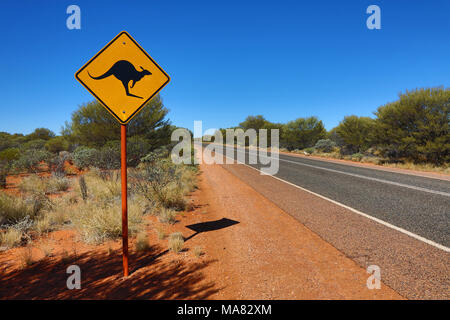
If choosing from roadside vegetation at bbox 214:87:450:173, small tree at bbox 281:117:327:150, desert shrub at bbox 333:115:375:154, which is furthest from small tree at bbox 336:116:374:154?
small tree at bbox 281:117:327:150

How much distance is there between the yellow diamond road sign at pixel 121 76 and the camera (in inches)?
100

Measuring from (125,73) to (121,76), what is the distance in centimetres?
6

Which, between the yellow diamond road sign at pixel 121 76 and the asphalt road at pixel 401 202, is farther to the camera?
the asphalt road at pixel 401 202

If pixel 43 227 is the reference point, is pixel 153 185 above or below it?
above

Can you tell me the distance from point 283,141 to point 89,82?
37.4m

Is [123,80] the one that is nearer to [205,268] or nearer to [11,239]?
[205,268]

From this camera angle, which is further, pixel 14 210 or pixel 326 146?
pixel 326 146

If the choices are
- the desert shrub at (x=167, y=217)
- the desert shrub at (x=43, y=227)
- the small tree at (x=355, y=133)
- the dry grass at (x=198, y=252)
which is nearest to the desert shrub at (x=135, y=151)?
the desert shrub at (x=43, y=227)

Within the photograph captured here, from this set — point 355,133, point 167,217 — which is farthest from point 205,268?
point 355,133

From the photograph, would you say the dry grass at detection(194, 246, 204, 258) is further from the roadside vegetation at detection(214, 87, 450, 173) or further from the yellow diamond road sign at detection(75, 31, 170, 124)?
the roadside vegetation at detection(214, 87, 450, 173)

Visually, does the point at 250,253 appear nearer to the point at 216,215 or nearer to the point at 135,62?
the point at 216,215

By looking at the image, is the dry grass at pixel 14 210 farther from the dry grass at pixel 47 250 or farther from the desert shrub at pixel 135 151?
the desert shrub at pixel 135 151

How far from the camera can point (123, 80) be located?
2.63 m

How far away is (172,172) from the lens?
276 inches
